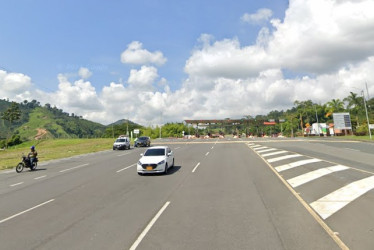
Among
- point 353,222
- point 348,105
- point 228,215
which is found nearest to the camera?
point 353,222

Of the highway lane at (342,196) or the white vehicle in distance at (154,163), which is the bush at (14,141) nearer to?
the white vehicle in distance at (154,163)

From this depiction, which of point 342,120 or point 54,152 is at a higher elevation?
point 342,120

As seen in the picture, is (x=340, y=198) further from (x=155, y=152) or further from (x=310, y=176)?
(x=155, y=152)

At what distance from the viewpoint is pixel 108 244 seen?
504 centimetres

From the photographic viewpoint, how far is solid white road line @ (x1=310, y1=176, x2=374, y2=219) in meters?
6.80

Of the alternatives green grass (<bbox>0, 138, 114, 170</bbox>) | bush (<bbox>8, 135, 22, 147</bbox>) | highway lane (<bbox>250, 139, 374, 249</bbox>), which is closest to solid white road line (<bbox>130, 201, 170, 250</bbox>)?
highway lane (<bbox>250, 139, 374, 249</bbox>)

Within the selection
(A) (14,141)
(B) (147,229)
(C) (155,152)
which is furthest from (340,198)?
(A) (14,141)

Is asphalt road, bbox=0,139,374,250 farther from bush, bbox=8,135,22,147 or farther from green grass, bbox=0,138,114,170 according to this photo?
bush, bbox=8,135,22,147

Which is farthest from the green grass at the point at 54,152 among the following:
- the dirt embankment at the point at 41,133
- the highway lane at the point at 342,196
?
the dirt embankment at the point at 41,133

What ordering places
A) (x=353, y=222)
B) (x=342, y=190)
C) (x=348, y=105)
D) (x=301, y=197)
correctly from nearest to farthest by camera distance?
1. (x=353, y=222)
2. (x=301, y=197)
3. (x=342, y=190)
4. (x=348, y=105)

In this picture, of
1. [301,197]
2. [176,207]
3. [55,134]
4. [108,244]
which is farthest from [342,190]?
[55,134]

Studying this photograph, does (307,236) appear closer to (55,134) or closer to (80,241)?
(80,241)

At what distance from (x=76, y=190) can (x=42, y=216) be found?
332 cm

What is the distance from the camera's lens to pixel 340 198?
310 inches
